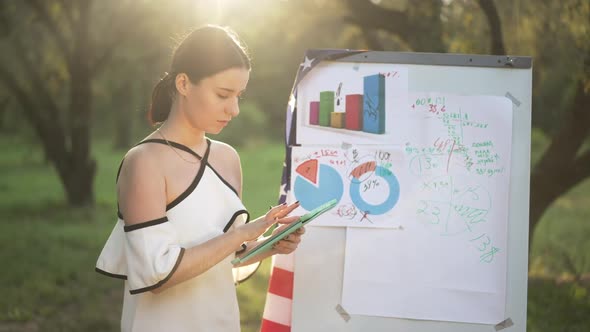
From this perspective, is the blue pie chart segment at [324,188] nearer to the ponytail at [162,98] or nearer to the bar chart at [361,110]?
the bar chart at [361,110]

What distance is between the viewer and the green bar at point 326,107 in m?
2.92

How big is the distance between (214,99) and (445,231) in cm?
107

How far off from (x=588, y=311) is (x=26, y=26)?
22.9 ft

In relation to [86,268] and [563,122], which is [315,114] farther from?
[86,268]

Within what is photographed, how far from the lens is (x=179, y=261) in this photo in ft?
7.31

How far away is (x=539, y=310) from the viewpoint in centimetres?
497

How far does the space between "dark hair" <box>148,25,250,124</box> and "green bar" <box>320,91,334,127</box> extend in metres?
0.57

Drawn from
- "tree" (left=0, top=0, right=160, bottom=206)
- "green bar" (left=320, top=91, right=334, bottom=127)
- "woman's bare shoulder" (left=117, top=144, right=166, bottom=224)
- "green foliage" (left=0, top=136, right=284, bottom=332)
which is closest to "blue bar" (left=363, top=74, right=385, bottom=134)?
"green bar" (left=320, top=91, right=334, bottom=127)

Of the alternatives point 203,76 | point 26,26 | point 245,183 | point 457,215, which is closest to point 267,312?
point 457,215

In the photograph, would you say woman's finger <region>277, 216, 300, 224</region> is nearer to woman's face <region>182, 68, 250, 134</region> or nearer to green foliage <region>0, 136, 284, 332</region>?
woman's face <region>182, 68, 250, 134</region>

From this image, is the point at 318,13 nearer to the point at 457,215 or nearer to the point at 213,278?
the point at 457,215

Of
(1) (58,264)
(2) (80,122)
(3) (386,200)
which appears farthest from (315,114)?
(2) (80,122)

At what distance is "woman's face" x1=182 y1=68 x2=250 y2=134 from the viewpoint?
233 centimetres

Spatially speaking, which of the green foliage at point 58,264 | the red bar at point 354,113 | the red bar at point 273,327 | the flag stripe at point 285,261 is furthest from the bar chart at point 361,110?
the green foliage at point 58,264
